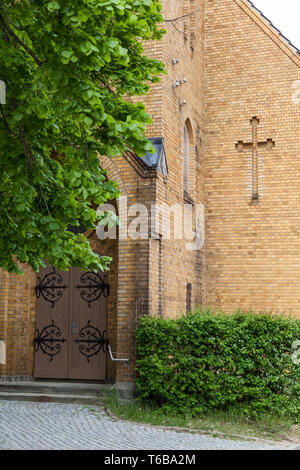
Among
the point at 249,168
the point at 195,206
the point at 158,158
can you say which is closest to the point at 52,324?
the point at 158,158

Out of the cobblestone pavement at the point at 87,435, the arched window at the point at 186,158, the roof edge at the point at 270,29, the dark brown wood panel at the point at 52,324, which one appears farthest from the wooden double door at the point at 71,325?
the roof edge at the point at 270,29

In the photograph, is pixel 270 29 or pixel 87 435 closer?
Result: pixel 87 435

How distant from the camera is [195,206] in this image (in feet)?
44.3

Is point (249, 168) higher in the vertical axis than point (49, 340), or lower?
higher

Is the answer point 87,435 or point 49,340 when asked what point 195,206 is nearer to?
point 49,340

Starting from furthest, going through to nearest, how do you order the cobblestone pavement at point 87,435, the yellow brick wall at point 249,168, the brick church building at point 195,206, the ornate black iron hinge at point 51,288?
the yellow brick wall at point 249,168 → the ornate black iron hinge at point 51,288 → the brick church building at point 195,206 → the cobblestone pavement at point 87,435

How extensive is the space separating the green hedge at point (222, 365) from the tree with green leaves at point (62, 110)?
10.7ft

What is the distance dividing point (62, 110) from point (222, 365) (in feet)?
17.4

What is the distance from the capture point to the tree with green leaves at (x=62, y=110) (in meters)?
5.24

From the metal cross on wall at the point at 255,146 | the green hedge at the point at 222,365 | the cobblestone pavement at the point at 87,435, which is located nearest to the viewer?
the cobblestone pavement at the point at 87,435

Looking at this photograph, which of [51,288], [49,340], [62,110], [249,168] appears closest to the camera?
[62,110]

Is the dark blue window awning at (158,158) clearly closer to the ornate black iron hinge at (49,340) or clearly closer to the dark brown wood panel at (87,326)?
the dark brown wood panel at (87,326)

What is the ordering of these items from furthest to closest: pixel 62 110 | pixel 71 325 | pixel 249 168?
pixel 249 168 < pixel 71 325 < pixel 62 110

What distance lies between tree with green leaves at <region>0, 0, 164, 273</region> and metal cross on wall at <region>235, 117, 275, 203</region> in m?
7.64
